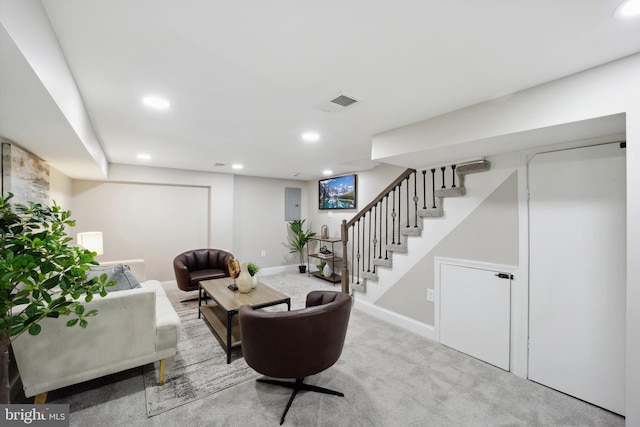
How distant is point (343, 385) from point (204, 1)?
2.59 metres

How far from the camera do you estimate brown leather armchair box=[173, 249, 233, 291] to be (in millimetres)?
3826

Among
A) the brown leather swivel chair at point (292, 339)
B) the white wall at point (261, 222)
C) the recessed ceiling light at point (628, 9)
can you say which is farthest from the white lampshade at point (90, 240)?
the recessed ceiling light at point (628, 9)

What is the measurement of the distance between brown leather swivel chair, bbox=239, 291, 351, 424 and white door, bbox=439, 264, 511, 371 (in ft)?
5.12

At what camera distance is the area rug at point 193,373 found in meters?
1.97

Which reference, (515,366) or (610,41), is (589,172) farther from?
(515,366)

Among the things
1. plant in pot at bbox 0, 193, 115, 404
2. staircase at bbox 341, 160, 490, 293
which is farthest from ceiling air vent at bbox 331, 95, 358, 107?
plant in pot at bbox 0, 193, 115, 404

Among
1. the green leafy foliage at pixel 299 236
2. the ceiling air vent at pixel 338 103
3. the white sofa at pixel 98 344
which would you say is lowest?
the white sofa at pixel 98 344

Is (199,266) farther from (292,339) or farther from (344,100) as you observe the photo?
(344,100)

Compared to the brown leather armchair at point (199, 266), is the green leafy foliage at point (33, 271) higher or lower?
higher

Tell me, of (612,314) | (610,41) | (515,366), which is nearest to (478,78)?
(610,41)

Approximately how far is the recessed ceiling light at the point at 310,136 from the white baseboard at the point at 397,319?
2353 millimetres

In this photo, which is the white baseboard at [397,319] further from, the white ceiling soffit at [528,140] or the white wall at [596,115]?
the white ceiling soffit at [528,140]

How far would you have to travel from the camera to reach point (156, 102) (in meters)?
2.01

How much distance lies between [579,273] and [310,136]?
264 centimetres
